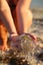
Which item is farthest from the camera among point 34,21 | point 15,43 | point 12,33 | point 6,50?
point 34,21

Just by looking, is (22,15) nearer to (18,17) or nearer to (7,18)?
(18,17)

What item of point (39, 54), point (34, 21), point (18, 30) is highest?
point (18, 30)

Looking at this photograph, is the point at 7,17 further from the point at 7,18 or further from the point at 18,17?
the point at 18,17

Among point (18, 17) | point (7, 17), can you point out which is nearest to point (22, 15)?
point (18, 17)

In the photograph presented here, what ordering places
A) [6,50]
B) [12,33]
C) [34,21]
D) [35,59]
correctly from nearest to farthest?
1. [12,33]
2. [35,59]
3. [6,50]
4. [34,21]

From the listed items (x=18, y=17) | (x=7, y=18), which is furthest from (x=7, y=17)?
(x=18, y=17)

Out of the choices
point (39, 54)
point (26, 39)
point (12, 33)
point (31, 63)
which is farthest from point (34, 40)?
point (39, 54)

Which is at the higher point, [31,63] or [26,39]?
[26,39]

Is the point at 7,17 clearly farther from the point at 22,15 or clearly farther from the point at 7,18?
the point at 22,15

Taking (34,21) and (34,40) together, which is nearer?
(34,40)

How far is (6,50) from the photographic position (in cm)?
299

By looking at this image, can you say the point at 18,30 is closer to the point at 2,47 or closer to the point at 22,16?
the point at 22,16

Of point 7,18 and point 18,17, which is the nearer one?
point 7,18

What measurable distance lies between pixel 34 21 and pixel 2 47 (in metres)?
1.90
